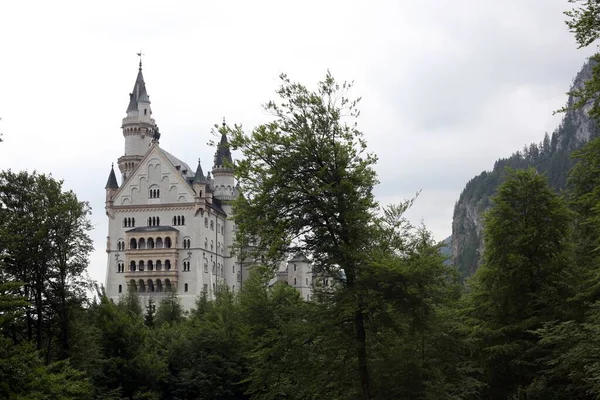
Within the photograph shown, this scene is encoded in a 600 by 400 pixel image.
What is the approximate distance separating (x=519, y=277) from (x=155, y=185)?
255ft

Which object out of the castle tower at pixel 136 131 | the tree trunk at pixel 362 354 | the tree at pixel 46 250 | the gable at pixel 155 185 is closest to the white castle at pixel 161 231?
the gable at pixel 155 185

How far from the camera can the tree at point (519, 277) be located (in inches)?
1168

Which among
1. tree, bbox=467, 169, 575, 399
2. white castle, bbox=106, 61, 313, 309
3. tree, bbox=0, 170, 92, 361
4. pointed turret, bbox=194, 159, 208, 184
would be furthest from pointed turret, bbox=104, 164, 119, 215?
tree, bbox=467, 169, 575, 399

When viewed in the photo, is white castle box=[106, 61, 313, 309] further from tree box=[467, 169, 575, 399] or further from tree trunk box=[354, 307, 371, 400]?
tree trunk box=[354, 307, 371, 400]

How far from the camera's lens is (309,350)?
28.3 metres

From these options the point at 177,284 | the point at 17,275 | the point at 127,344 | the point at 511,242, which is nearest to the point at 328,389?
Result: the point at 511,242

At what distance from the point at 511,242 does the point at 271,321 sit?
87.3 ft

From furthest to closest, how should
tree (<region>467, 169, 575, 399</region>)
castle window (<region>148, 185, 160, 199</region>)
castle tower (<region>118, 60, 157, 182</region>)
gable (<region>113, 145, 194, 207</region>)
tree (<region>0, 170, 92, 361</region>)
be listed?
castle tower (<region>118, 60, 157, 182</region>), castle window (<region>148, 185, 160, 199</region>), gable (<region>113, 145, 194, 207</region>), tree (<region>0, 170, 92, 361</region>), tree (<region>467, 169, 575, 399</region>)

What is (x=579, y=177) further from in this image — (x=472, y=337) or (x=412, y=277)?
(x=412, y=277)

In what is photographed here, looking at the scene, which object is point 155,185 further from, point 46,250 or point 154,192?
point 46,250

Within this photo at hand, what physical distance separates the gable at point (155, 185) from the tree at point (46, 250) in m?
60.1

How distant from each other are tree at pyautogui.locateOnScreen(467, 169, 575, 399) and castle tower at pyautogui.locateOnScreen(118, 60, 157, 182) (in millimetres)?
82870

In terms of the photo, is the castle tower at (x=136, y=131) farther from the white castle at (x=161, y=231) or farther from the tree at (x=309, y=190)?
the tree at (x=309, y=190)

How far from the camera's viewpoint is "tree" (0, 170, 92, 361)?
39.1m
